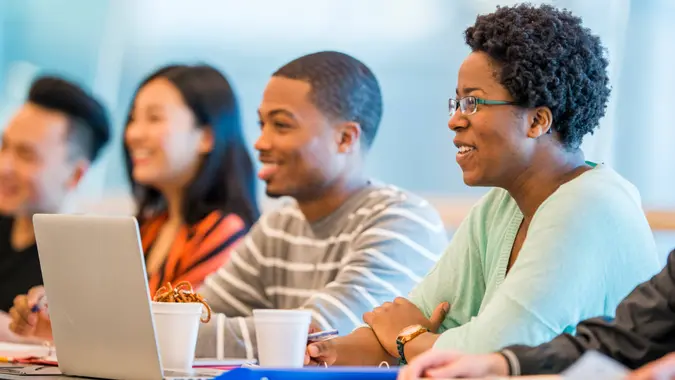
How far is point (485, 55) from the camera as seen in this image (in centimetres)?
213

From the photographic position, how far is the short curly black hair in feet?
6.78

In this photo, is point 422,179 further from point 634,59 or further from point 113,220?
point 113,220

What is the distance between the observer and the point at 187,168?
3771 mm

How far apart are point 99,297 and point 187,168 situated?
199 centimetres

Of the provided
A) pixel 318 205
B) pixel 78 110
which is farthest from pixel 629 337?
pixel 78 110

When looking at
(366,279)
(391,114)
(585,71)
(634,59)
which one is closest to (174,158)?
(391,114)

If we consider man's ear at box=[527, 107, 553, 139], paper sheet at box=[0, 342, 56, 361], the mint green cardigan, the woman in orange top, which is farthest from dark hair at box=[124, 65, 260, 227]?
the mint green cardigan

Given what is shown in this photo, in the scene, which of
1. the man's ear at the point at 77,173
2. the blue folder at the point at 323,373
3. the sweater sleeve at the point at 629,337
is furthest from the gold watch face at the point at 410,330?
the man's ear at the point at 77,173

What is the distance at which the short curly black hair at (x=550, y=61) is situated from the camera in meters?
2.07

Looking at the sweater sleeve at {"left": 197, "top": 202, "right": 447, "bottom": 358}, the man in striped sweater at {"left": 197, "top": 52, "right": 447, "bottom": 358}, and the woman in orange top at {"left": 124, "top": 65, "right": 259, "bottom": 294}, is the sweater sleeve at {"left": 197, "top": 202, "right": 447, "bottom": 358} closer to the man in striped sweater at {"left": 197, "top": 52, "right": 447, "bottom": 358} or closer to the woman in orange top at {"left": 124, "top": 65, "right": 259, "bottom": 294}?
the man in striped sweater at {"left": 197, "top": 52, "right": 447, "bottom": 358}

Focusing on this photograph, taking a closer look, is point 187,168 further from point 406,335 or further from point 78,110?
point 406,335

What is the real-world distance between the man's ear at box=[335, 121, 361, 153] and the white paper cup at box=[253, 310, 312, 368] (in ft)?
3.77

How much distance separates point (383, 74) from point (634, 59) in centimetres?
100

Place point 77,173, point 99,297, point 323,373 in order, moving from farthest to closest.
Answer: point 77,173 → point 99,297 → point 323,373
